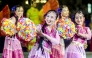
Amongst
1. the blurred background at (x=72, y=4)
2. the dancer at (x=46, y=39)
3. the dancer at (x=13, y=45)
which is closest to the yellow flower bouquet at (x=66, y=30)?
the dancer at (x=46, y=39)

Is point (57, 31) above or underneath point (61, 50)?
above

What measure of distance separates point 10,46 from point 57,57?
80 centimetres

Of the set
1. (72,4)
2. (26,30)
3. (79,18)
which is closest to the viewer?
(26,30)

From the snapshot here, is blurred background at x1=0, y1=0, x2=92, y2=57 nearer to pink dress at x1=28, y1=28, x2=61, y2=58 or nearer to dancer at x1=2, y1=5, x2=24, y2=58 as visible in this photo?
dancer at x1=2, y1=5, x2=24, y2=58

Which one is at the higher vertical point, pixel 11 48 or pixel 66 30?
pixel 66 30

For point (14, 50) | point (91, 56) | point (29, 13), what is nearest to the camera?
point (14, 50)

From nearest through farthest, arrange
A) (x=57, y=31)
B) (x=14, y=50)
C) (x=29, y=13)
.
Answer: (x=57, y=31)
(x=14, y=50)
(x=29, y=13)

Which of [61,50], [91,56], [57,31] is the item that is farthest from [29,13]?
[57,31]

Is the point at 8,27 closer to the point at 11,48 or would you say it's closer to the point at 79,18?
the point at 11,48

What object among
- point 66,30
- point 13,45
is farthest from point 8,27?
point 66,30

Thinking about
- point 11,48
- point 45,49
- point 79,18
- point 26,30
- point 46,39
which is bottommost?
point 11,48

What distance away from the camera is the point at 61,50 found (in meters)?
6.30

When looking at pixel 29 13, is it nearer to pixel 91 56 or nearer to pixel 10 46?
pixel 91 56

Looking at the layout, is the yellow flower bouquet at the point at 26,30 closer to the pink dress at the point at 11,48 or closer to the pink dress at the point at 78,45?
the pink dress at the point at 11,48
